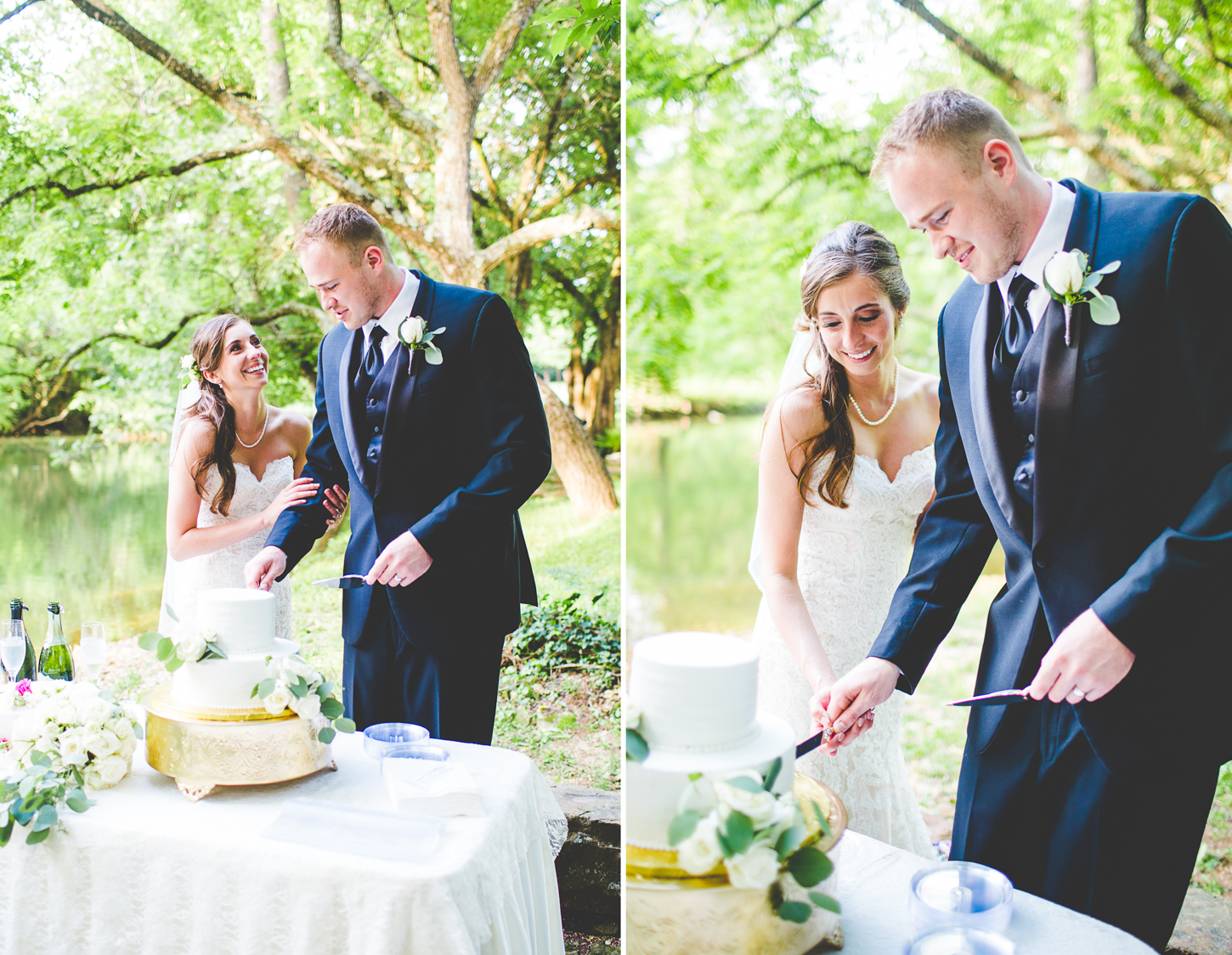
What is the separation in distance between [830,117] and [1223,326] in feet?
5.30

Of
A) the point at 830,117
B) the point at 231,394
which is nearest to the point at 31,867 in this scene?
the point at 231,394

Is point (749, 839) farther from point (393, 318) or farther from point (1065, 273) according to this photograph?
point (393, 318)

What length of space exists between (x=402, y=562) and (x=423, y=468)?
0.27 metres

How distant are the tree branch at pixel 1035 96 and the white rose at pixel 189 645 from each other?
2438mm

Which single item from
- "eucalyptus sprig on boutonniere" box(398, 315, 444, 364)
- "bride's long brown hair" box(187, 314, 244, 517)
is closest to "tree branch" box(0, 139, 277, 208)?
"bride's long brown hair" box(187, 314, 244, 517)

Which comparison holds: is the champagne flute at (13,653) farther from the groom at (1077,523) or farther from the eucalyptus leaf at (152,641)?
the groom at (1077,523)

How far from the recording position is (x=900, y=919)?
1299 millimetres

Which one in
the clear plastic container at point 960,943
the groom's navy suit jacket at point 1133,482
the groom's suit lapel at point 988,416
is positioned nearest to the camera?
the clear plastic container at point 960,943

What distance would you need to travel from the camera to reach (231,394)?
3078 millimetres

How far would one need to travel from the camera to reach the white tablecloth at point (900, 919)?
4.01 feet

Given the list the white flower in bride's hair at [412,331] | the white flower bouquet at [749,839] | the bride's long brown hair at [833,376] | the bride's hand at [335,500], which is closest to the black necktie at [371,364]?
the white flower in bride's hair at [412,331]

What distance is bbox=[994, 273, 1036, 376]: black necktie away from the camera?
63.8 inches

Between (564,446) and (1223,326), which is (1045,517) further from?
(564,446)

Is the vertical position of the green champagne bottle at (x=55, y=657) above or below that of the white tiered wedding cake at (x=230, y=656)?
below
